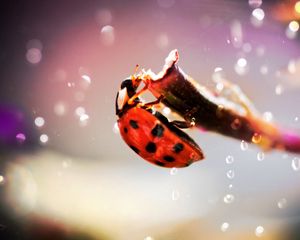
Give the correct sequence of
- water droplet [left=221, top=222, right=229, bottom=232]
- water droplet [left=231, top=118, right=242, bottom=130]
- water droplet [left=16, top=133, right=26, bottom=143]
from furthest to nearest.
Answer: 1. water droplet [left=16, top=133, right=26, bottom=143]
2. water droplet [left=221, top=222, right=229, bottom=232]
3. water droplet [left=231, top=118, right=242, bottom=130]

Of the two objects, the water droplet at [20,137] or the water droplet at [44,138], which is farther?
the water droplet at [20,137]

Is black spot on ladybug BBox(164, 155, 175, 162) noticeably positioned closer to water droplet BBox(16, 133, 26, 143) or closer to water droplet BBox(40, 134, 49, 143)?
water droplet BBox(40, 134, 49, 143)

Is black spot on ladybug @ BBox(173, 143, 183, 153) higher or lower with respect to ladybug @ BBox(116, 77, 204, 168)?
lower

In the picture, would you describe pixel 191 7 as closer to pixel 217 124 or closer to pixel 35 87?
pixel 217 124

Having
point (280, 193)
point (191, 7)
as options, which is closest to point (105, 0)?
point (191, 7)

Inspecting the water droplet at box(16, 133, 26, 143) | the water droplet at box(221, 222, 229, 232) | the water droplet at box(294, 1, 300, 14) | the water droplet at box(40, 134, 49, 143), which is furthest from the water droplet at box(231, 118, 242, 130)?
the water droplet at box(16, 133, 26, 143)

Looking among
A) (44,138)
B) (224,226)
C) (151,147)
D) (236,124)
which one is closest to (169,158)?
(151,147)

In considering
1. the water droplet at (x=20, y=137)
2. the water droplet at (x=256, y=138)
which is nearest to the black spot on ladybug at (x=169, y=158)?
the water droplet at (x=256, y=138)

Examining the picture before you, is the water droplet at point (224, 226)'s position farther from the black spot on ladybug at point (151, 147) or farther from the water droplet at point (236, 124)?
the water droplet at point (236, 124)
